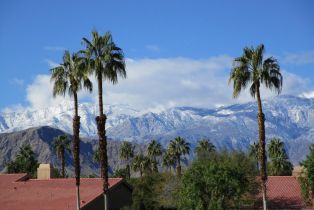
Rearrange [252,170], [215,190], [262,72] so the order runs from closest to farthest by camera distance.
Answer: [262,72], [215,190], [252,170]

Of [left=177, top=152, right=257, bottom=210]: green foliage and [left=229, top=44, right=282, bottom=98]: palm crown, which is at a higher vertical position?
[left=229, top=44, right=282, bottom=98]: palm crown

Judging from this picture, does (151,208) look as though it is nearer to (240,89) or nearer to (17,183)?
(17,183)

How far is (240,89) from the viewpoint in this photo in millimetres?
43500

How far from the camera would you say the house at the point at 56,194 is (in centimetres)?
6369

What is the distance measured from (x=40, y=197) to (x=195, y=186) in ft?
82.7

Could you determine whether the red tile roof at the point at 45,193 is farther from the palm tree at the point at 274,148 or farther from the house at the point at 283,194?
the palm tree at the point at 274,148

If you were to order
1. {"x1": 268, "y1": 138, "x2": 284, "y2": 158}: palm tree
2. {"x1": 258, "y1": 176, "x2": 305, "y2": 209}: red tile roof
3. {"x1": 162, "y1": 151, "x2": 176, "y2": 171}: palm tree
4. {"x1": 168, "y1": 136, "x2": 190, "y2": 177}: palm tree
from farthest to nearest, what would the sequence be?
{"x1": 162, "y1": 151, "x2": 176, "y2": 171}: palm tree, {"x1": 168, "y1": 136, "x2": 190, "y2": 177}: palm tree, {"x1": 268, "y1": 138, "x2": 284, "y2": 158}: palm tree, {"x1": 258, "y1": 176, "x2": 305, "y2": 209}: red tile roof

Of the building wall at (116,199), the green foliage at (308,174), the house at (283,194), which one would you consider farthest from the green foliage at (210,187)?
the house at (283,194)

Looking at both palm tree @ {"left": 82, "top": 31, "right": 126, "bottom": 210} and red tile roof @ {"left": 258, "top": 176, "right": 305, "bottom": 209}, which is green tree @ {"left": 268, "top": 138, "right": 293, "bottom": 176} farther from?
palm tree @ {"left": 82, "top": 31, "right": 126, "bottom": 210}

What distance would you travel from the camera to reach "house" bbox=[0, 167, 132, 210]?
63.7m

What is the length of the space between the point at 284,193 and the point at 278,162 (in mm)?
48417

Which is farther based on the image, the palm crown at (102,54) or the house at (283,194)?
the house at (283,194)

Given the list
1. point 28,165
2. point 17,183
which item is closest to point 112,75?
point 17,183

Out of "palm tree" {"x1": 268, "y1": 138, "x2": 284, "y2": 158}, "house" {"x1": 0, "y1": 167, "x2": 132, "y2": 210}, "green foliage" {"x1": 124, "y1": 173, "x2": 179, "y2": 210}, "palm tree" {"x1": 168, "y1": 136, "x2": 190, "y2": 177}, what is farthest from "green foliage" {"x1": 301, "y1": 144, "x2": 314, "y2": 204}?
"palm tree" {"x1": 168, "y1": 136, "x2": 190, "y2": 177}
